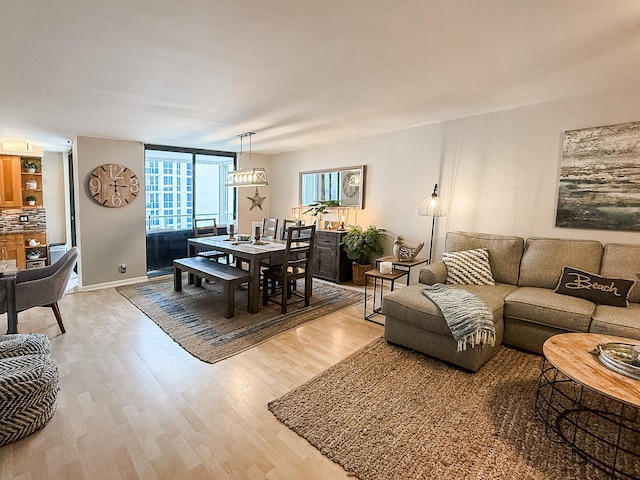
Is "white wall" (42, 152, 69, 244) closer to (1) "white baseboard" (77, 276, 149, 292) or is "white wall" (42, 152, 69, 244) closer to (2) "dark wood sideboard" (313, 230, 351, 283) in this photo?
(1) "white baseboard" (77, 276, 149, 292)

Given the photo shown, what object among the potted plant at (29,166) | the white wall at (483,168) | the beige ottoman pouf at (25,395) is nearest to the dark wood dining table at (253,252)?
the white wall at (483,168)

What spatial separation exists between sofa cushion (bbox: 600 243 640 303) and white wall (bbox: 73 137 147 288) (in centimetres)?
599

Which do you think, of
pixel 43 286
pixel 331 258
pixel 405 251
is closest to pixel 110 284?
pixel 43 286

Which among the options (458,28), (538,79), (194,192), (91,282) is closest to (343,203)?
(194,192)

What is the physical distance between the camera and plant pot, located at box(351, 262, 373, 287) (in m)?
4.94

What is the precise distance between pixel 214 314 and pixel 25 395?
6.37 ft

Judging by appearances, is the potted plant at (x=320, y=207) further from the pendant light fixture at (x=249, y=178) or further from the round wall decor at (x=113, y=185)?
the round wall decor at (x=113, y=185)

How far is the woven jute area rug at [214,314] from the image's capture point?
9.89 ft

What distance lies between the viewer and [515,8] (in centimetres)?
165

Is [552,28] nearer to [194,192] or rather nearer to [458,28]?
[458,28]

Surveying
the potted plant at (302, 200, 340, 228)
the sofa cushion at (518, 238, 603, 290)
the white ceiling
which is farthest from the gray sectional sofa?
the potted plant at (302, 200, 340, 228)

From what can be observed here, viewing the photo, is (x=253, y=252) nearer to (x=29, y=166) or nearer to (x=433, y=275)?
(x=433, y=275)

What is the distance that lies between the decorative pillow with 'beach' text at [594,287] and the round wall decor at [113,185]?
5696 millimetres

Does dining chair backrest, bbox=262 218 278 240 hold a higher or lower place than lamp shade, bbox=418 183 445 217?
lower
